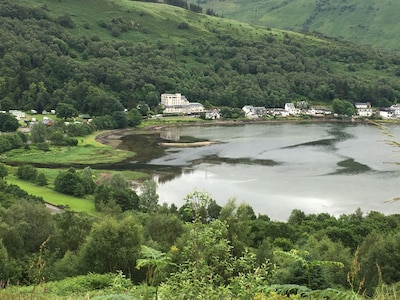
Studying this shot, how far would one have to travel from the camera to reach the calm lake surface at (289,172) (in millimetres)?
41281

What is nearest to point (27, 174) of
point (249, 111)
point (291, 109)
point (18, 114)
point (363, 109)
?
point (18, 114)

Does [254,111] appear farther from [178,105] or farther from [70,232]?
[70,232]

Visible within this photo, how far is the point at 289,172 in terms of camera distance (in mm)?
52500

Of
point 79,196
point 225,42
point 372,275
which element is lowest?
point 79,196

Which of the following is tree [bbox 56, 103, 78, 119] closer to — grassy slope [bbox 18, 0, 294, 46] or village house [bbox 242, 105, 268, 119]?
village house [bbox 242, 105, 268, 119]

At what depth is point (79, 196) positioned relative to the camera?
41062 mm

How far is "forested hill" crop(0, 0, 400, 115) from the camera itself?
10031cm

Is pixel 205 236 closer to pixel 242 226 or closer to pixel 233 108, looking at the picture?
pixel 242 226

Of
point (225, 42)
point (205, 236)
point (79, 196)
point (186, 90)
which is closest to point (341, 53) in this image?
point (225, 42)

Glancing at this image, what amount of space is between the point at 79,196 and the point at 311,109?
78.6m

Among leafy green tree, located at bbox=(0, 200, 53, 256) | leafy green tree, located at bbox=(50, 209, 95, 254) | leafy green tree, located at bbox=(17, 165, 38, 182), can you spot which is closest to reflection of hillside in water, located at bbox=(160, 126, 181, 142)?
leafy green tree, located at bbox=(17, 165, 38, 182)

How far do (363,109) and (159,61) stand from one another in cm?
4756

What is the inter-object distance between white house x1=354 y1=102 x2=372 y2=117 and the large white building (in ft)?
114

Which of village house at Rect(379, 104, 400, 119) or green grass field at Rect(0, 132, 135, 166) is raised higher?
village house at Rect(379, 104, 400, 119)
